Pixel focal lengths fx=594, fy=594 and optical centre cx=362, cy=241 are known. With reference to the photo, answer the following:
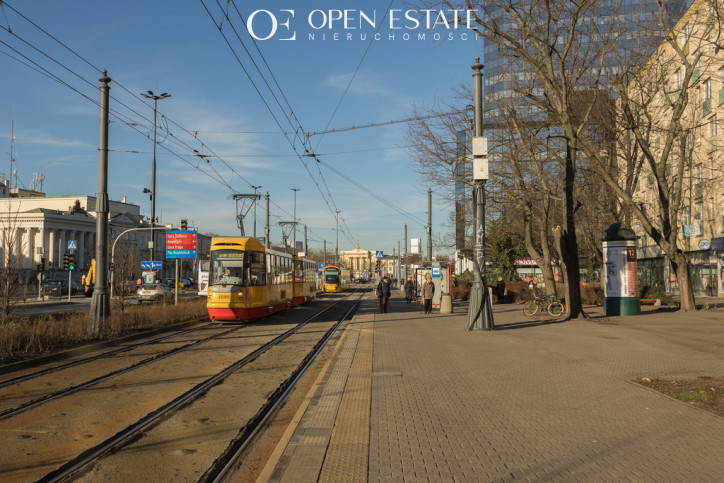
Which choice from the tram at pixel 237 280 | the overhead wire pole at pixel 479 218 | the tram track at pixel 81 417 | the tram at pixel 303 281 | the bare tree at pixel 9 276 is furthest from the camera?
the tram at pixel 303 281

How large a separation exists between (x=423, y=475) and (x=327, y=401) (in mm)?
2972

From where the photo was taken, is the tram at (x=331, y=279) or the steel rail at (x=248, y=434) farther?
the tram at (x=331, y=279)

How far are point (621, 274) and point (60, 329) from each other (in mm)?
19349

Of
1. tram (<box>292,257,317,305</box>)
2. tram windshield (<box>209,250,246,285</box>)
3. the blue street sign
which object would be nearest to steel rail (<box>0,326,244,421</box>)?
tram windshield (<box>209,250,246,285</box>)

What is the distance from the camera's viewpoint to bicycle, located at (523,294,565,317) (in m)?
21.8

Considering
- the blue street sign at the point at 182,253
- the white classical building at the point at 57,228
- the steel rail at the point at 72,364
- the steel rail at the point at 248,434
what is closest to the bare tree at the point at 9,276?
the steel rail at the point at 72,364

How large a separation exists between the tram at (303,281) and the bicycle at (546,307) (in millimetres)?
13215

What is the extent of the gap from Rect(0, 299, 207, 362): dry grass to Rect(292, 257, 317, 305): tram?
40.1 ft

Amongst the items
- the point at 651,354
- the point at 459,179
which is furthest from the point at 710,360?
the point at 459,179

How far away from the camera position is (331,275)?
62.8 m

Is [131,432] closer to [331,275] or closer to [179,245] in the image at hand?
[179,245]

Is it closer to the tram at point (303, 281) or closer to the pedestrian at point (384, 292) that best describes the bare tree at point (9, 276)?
the pedestrian at point (384, 292)

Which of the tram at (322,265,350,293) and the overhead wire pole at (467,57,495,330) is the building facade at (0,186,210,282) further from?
the overhead wire pole at (467,57,495,330)

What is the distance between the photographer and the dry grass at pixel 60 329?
11852 millimetres
